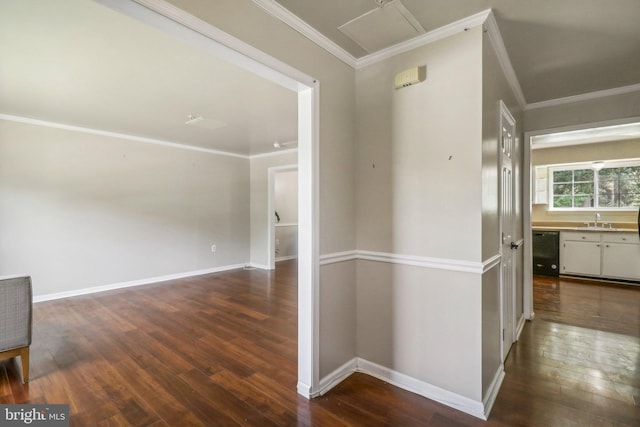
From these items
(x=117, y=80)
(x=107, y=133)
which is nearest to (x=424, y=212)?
(x=117, y=80)

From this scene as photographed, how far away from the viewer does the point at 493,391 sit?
200cm

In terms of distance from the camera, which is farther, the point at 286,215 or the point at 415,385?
the point at 286,215

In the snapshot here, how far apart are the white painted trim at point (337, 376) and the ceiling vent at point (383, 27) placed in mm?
2479

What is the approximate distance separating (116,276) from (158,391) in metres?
3.44

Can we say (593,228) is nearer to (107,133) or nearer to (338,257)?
(338,257)

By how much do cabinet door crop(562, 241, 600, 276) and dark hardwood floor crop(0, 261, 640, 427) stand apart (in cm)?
141

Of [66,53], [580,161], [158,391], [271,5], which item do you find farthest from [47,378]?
[580,161]

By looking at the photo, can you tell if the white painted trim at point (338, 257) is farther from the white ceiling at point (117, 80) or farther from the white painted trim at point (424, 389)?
the white ceiling at point (117, 80)

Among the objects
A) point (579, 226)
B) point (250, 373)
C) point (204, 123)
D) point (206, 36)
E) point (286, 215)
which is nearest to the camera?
point (206, 36)

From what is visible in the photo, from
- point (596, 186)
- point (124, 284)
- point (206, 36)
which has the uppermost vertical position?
point (206, 36)

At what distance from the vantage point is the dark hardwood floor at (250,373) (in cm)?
182

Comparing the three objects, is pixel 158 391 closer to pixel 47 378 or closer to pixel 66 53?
pixel 47 378

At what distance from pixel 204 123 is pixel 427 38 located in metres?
3.23

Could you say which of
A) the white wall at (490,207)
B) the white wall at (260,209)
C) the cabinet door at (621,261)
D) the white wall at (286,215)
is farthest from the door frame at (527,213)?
the white wall at (286,215)
